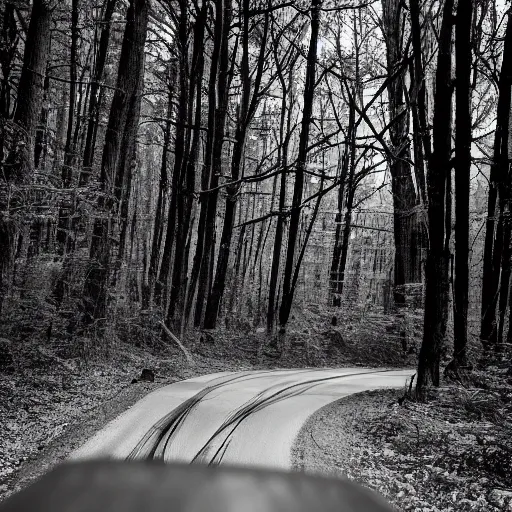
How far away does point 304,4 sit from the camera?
52.7 feet

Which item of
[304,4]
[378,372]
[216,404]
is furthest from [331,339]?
[304,4]

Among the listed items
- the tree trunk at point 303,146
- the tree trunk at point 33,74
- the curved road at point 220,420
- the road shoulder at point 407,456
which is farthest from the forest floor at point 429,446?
the tree trunk at point 303,146

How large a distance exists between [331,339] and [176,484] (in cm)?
1084

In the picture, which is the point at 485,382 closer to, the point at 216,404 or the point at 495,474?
the point at 495,474

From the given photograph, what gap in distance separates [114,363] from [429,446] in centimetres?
599

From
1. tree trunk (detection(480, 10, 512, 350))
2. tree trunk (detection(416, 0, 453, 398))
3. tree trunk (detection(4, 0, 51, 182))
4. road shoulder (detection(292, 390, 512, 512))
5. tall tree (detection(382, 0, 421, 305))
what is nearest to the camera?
road shoulder (detection(292, 390, 512, 512))

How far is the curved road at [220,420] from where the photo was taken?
486 cm

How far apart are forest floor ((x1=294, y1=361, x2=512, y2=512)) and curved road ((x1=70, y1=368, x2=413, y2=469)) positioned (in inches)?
13.6

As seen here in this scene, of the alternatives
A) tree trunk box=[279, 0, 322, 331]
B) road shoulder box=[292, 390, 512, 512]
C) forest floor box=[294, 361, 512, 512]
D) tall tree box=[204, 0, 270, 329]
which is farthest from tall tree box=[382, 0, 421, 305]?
road shoulder box=[292, 390, 512, 512]

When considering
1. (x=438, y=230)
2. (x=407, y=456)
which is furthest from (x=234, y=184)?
(x=407, y=456)

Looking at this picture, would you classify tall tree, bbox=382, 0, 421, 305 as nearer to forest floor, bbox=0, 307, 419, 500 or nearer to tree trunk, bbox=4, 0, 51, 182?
forest floor, bbox=0, 307, 419, 500

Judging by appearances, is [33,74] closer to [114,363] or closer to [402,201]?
[114,363]

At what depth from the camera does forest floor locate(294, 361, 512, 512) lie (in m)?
4.42

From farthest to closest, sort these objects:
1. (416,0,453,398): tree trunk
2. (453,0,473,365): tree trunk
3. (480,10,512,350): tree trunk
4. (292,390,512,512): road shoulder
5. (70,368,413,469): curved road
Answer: (480,10,512,350): tree trunk
(453,0,473,365): tree trunk
(416,0,453,398): tree trunk
(70,368,413,469): curved road
(292,390,512,512): road shoulder
